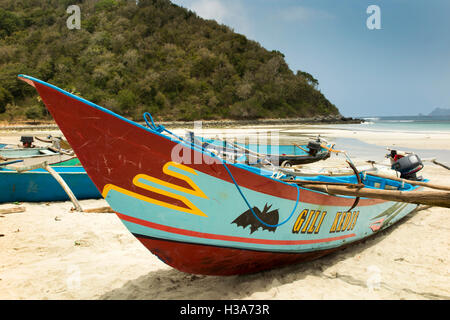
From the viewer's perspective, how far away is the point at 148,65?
58.0m

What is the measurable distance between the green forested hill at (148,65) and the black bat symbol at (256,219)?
4667 centimetres

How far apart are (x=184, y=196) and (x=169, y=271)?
152 centimetres

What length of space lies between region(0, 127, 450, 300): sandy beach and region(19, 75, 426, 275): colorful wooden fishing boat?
1.17 ft

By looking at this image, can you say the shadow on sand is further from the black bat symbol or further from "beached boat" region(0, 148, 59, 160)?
"beached boat" region(0, 148, 59, 160)

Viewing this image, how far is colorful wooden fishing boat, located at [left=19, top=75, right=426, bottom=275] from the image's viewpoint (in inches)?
82.4

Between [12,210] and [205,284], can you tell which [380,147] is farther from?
[12,210]


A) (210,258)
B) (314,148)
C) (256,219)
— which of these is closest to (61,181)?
(210,258)

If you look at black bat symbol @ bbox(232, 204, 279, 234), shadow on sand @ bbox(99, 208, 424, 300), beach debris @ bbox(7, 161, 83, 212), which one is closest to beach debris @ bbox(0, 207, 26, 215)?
beach debris @ bbox(7, 161, 83, 212)

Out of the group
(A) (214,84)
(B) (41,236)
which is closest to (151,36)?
(A) (214,84)

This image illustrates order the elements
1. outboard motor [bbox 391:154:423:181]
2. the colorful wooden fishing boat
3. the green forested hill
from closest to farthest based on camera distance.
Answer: the colorful wooden fishing boat < outboard motor [bbox 391:154:423:181] < the green forested hill

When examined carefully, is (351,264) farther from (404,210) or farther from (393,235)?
(404,210)

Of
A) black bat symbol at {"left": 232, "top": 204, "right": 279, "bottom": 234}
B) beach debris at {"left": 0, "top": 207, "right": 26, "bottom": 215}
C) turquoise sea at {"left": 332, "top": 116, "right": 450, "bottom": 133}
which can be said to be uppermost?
turquoise sea at {"left": 332, "top": 116, "right": 450, "bottom": 133}

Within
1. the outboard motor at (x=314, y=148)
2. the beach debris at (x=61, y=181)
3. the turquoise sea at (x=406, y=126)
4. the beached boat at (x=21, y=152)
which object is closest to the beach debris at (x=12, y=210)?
the beach debris at (x=61, y=181)

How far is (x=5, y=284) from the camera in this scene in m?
2.97
